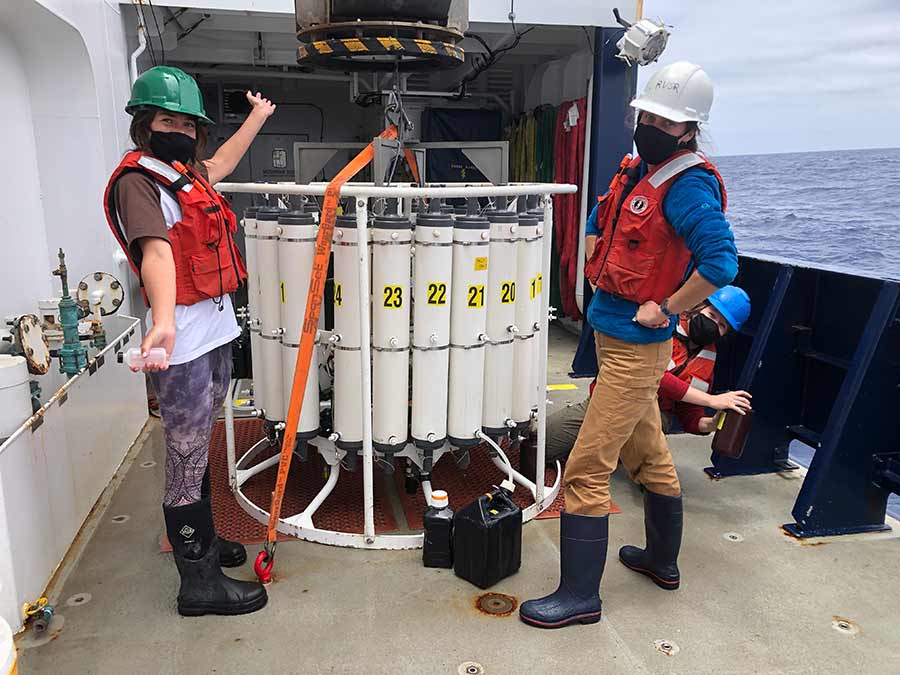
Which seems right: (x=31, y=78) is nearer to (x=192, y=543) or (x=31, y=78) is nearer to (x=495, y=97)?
(x=192, y=543)

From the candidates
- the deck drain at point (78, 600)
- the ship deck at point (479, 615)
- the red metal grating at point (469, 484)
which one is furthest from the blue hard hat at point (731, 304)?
the deck drain at point (78, 600)

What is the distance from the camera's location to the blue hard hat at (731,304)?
4051mm

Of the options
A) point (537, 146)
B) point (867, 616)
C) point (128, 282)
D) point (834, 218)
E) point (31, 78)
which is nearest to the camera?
point (867, 616)

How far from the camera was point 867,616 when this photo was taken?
3.04 m

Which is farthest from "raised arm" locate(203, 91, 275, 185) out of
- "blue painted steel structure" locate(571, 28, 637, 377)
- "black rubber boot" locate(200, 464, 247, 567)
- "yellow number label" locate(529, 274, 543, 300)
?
"blue painted steel structure" locate(571, 28, 637, 377)

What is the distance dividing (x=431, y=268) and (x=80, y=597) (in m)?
2.14

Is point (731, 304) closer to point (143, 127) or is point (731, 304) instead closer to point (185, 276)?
point (185, 276)

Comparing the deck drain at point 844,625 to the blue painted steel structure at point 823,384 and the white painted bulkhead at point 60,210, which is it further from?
the white painted bulkhead at point 60,210

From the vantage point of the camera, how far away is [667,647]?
2.80 m

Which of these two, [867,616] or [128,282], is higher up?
[128,282]

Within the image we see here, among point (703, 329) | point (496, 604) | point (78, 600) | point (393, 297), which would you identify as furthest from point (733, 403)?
point (78, 600)

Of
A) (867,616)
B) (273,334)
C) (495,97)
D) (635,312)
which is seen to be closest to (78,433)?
(273,334)

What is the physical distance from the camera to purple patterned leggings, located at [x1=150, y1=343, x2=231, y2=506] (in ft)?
8.94

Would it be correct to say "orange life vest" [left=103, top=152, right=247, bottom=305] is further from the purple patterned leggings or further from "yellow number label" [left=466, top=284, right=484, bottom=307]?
"yellow number label" [left=466, top=284, right=484, bottom=307]
